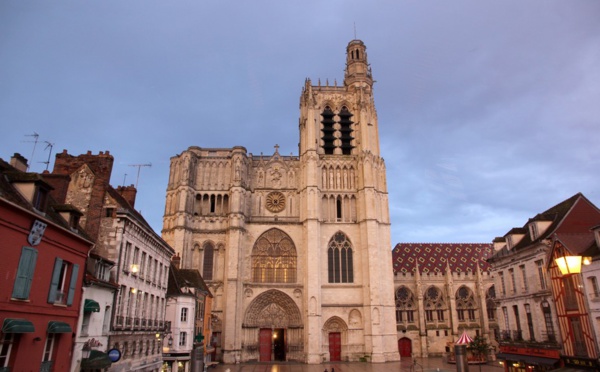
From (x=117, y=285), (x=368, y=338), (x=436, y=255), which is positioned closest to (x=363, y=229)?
(x=368, y=338)

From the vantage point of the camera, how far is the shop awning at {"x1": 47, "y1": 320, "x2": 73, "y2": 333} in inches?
511

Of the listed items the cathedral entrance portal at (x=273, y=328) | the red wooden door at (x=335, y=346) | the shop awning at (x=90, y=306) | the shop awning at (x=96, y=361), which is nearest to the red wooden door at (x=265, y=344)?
the cathedral entrance portal at (x=273, y=328)

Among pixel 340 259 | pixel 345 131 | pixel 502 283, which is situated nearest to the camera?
pixel 502 283

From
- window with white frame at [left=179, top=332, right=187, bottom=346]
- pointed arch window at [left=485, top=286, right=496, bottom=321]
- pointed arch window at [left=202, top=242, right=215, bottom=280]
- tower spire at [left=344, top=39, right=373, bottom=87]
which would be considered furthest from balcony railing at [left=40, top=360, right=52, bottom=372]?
pointed arch window at [left=485, top=286, right=496, bottom=321]

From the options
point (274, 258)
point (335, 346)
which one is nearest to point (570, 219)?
point (335, 346)

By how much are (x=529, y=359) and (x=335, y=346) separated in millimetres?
19355

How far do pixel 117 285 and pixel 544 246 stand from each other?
20.5 meters

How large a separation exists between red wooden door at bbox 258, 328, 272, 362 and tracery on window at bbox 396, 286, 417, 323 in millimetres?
15896

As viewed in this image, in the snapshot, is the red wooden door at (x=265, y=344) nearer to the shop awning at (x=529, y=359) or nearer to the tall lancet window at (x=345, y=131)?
the tall lancet window at (x=345, y=131)

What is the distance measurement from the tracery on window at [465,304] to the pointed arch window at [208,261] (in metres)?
28.2

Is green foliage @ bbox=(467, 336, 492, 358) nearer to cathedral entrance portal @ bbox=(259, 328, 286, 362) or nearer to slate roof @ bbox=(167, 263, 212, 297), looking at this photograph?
cathedral entrance portal @ bbox=(259, 328, 286, 362)

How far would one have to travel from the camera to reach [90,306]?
50.5 feet

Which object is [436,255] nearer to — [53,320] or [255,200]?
[255,200]

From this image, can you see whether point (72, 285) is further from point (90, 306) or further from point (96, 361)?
point (96, 361)
